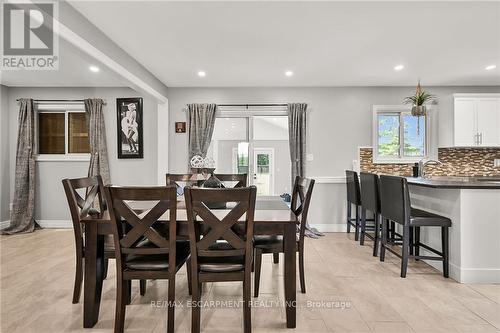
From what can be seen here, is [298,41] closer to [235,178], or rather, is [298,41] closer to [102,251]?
[235,178]

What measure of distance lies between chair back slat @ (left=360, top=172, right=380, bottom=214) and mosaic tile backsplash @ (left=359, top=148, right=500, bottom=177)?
1353 millimetres

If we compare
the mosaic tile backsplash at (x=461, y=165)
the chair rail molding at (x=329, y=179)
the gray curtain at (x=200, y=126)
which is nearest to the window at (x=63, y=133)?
the gray curtain at (x=200, y=126)

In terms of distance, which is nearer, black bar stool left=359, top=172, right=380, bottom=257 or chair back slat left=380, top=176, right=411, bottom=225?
chair back slat left=380, top=176, right=411, bottom=225

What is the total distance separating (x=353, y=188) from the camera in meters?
4.46

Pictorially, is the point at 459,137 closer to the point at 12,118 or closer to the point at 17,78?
the point at 17,78

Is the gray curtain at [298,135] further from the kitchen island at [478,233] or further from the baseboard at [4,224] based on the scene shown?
the baseboard at [4,224]

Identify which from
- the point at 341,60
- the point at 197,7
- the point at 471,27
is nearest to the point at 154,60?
the point at 197,7

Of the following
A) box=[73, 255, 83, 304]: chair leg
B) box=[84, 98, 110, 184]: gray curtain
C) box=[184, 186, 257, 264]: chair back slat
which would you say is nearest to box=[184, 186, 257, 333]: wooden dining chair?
box=[184, 186, 257, 264]: chair back slat

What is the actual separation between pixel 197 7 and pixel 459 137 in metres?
4.53

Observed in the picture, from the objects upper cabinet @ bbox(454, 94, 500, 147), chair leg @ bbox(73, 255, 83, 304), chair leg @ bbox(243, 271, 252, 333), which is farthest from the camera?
upper cabinet @ bbox(454, 94, 500, 147)

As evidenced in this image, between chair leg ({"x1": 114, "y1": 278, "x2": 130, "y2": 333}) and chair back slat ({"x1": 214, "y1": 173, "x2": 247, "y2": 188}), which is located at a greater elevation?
chair back slat ({"x1": 214, "y1": 173, "x2": 247, "y2": 188})

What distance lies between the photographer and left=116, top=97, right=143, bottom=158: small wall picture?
5.00 meters

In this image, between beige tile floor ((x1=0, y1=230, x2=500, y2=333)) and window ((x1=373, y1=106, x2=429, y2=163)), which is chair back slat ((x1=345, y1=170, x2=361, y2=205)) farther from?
beige tile floor ((x1=0, y1=230, x2=500, y2=333))

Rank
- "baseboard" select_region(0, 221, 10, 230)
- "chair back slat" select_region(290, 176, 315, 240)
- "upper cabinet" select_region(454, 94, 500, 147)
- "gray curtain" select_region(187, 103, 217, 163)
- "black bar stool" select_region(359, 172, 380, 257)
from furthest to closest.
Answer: "gray curtain" select_region(187, 103, 217, 163) → "baseboard" select_region(0, 221, 10, 230) → "upper cabinet" select_region(454, 94, 500, 147) → "black bar stool" select_region(359, 172, 380, 257) → "chair back slat" select_region(290, 176, 315, 240)
